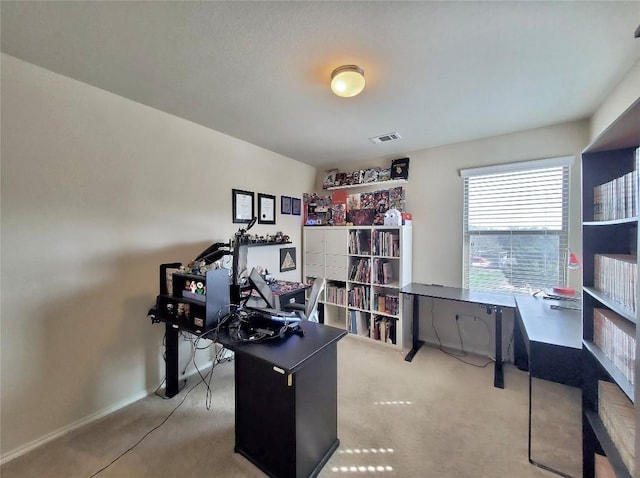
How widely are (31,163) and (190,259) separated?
1289 millimetres

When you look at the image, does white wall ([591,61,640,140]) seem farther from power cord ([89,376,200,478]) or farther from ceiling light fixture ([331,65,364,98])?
power cord ([89,376,200,478])

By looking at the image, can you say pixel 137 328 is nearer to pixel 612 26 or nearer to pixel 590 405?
pixel 590 405

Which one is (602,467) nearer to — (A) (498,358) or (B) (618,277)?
(B) (618,277)

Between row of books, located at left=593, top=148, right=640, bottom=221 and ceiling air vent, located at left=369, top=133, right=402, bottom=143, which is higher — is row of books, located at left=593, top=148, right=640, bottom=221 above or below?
below

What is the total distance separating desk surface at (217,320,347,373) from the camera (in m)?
1.30

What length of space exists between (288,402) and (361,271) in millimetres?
2221

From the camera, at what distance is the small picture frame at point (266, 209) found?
129 inches

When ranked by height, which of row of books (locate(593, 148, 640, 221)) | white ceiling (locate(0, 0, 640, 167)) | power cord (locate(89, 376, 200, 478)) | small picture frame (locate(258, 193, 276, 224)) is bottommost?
power cord (locate(89, 376, 200, 478))

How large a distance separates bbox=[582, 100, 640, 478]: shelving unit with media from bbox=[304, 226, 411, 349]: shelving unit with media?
174 cm

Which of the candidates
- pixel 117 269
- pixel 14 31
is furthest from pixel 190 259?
pixel 14 31

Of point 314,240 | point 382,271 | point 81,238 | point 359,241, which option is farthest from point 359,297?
point 81,238

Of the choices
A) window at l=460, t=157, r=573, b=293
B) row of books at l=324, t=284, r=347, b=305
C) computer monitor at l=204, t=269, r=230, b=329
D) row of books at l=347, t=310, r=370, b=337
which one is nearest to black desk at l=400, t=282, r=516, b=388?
window at l=460, t=157, r=573, b=293

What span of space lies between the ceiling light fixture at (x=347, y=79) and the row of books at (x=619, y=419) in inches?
87.5

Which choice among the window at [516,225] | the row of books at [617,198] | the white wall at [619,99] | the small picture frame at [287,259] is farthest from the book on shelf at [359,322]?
Result: the white wall at [619,99]
